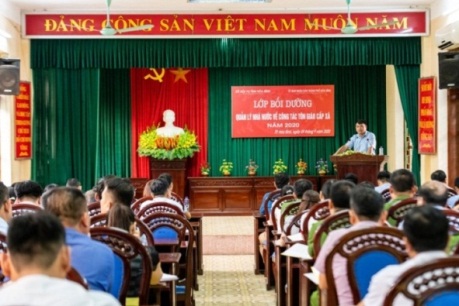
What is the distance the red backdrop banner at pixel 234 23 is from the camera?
37.0ft

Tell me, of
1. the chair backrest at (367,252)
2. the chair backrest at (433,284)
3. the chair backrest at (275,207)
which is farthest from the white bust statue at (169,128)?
the chair backrest at (433,284)

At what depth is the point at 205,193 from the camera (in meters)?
13.2

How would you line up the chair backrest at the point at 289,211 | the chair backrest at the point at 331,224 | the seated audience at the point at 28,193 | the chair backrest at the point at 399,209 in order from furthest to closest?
the seated audience at the point at 28,193
the chair backrest at the point at 289,211
the chair backrest at the point at 399,209
the chair backrest at the point at 331,224

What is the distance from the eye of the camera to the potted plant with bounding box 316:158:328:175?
1366cm

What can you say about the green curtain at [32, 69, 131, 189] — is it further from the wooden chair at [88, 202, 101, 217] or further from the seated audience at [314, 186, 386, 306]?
the seated audience at [314, 186, 386, 306]

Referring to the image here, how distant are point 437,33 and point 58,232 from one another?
9070mm

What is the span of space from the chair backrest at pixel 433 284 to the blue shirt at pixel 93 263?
109cm

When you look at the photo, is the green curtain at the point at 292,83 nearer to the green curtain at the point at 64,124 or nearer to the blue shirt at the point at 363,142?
the blue shirt at the point at 363,142

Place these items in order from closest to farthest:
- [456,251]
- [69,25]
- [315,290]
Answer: [456,251]
[315,290]
[69,25]

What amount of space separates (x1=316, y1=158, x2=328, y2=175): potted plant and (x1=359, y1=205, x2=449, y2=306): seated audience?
35.9 feet

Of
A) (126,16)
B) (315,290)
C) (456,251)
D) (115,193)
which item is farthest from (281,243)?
(126,16)

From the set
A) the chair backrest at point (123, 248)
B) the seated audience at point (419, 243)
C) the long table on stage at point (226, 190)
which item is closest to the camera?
the seated audience at point (419, 243)

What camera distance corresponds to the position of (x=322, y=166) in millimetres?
13734

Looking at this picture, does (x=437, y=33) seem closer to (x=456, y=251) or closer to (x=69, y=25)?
(x=69, y=25)
